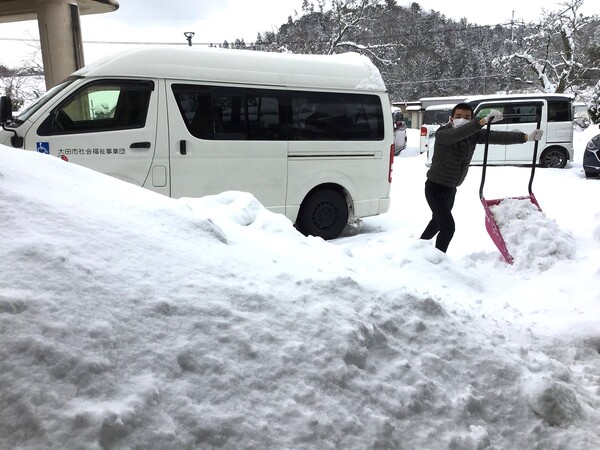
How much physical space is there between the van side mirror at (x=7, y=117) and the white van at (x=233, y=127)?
1cm

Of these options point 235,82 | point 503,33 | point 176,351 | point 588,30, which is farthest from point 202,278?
point 503,33

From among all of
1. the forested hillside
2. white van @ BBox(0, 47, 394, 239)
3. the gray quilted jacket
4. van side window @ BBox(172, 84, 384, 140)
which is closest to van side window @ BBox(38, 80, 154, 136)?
white van @ BBox(0, 47, 394, 239)

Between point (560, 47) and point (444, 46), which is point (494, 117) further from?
point (444, 46)

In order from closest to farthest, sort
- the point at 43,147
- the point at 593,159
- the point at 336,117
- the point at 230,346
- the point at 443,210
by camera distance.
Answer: the point at 230,346
the point at 443,210
the point at 43,147
the point at 336,117
the point at 593,159

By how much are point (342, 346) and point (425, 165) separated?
1311 cm

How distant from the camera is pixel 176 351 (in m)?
1.69

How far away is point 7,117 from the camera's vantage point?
4.87 m

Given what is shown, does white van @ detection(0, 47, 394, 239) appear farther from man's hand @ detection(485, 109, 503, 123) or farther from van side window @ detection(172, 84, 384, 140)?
man's hand @ detection(485, 109, 503, 123)

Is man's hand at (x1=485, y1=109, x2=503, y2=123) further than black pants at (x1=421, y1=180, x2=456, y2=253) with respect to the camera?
No

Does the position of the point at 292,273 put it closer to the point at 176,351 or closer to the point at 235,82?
the point at 176,351

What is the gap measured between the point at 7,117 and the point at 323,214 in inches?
148

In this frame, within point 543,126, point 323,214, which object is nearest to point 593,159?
point 543,126

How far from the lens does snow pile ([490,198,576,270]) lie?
427 centimetres

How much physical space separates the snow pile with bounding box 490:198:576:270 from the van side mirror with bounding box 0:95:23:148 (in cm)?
497
